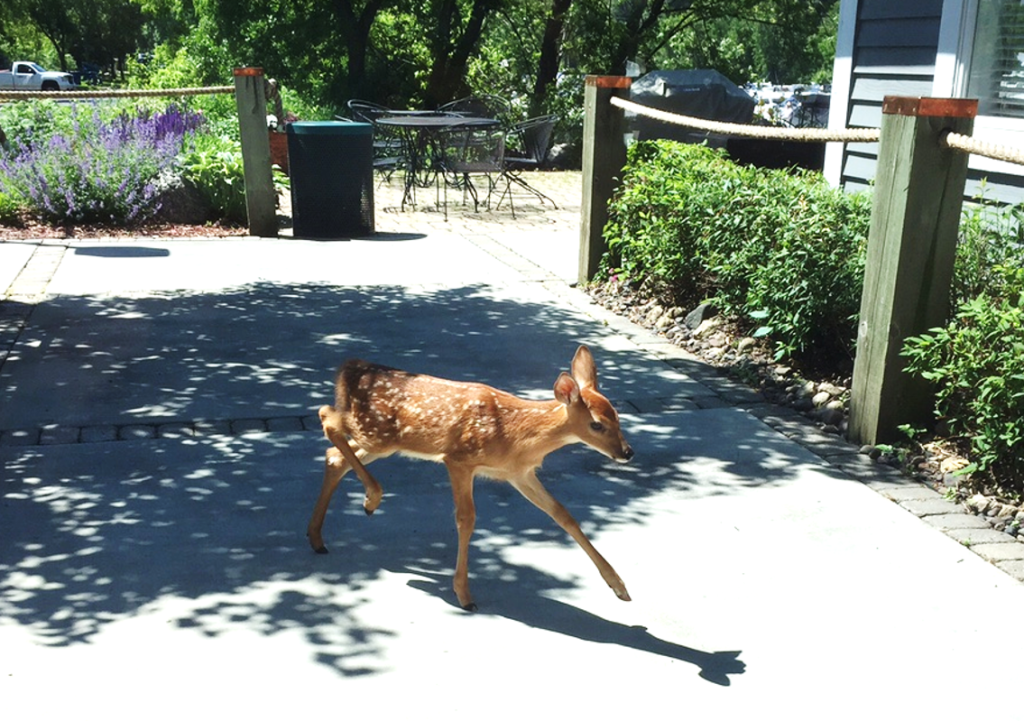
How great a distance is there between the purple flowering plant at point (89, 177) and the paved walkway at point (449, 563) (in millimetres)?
4456

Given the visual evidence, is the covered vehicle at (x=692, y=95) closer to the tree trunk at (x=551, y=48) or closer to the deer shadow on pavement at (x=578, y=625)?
the tree trunk at (x=551, y=48)

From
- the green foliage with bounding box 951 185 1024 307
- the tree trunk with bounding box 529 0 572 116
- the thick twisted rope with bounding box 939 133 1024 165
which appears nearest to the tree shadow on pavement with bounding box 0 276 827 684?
the green foliage with bounding box 951 185 1024 307

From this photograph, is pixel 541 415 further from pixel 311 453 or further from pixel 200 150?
pixel 200 150

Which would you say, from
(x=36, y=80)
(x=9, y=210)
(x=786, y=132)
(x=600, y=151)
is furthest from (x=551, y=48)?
(x=36, y=80)

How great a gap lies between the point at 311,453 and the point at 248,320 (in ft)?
9.26

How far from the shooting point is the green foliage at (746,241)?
20.8 feet

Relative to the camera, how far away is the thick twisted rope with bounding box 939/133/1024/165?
4574 mm

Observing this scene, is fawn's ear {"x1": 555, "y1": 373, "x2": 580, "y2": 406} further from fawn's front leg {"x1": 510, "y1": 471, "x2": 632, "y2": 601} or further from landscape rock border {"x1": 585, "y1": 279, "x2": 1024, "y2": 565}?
landscape rock border {"x1": 585, "y1": 279, "x2": 1024, "y2": 565}

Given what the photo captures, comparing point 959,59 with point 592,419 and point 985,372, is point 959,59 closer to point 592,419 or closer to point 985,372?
point 985,372

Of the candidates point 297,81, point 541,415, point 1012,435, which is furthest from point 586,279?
point 297,81

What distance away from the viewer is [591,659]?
11.7 feet

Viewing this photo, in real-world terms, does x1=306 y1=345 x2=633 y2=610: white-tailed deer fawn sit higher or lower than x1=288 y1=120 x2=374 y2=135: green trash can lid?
lower

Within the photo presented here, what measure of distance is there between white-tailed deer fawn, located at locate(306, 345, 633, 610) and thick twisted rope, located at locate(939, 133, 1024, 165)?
208 centimetres

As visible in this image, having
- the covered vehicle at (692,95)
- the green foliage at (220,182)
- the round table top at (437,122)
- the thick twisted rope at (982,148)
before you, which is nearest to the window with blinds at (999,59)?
the thick twisted rope at (982,148)
